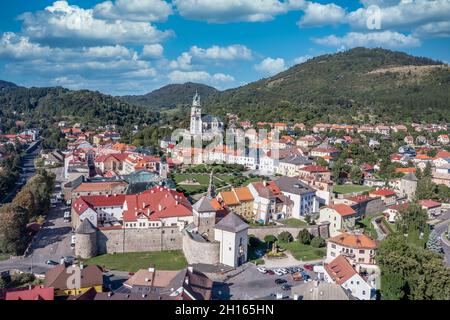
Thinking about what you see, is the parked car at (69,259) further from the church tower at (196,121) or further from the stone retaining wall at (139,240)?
the church tower at (196,121)

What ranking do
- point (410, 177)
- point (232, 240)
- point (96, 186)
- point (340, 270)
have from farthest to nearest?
1. point (410, 177)
2. point (96, 186)
3. point (232, 240)
4. point (340, 270)

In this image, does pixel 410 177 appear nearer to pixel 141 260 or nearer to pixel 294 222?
pixel 294 222

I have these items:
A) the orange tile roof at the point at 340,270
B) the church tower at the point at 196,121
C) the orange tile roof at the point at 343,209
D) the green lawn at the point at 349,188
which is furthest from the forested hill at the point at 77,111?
the orange tile roof at the point at 340,270

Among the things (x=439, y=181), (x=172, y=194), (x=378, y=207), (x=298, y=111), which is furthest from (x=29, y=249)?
(x=298, y=111)

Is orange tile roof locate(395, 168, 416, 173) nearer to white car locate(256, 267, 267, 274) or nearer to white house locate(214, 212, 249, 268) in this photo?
white house locate(214, 212, 249, 268)

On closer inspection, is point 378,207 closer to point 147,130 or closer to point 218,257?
point 218,257

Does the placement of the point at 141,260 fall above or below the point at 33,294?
below

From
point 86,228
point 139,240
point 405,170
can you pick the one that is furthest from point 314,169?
point 86,228
